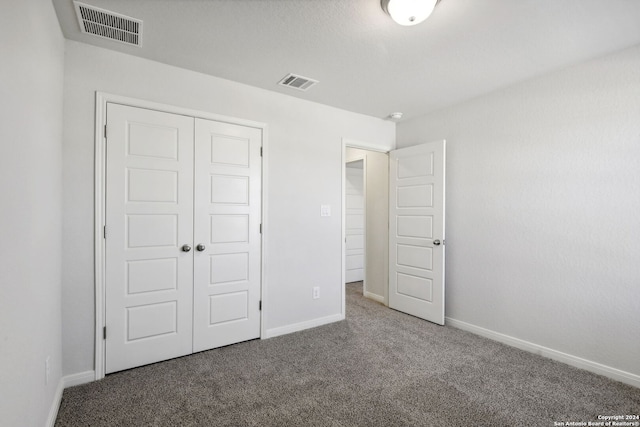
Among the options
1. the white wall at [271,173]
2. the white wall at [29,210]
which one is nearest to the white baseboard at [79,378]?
the white wall at [271,173]

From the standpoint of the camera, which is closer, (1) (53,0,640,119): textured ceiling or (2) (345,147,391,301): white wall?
(1) (53,0,640,119): textured ceiling

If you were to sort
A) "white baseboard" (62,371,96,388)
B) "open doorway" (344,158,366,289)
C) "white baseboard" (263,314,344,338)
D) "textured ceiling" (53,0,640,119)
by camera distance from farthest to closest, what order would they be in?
"open doorway" (344,158,366,289) → "white baseboard" (263,314,344,338) → "white baseboard" (62,371,96,388) → "textured ceiling" (53,0,640,119)

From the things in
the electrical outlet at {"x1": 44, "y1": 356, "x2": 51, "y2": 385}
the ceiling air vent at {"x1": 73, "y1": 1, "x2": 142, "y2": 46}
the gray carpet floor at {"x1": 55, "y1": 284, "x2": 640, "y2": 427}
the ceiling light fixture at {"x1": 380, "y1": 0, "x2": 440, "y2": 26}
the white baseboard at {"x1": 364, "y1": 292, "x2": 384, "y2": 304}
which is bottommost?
the gray carpet floor at {"x1": 55, "y1": 284, "x2": 640, "y2": 427}

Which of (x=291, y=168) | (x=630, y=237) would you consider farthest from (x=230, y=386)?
(x=630, y=237)

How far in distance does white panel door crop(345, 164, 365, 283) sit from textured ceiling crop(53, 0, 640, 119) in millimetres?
2931

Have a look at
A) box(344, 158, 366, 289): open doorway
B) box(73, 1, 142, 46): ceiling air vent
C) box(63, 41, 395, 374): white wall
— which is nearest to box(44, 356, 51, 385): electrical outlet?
box(63, 41, 395, 374): white wall

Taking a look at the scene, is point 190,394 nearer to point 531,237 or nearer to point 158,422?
point 158,422

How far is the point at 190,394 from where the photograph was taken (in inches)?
82.6

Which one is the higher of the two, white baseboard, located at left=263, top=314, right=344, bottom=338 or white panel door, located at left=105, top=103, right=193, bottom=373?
white panel door, located at left=105, top=103, right=193, bottom=373

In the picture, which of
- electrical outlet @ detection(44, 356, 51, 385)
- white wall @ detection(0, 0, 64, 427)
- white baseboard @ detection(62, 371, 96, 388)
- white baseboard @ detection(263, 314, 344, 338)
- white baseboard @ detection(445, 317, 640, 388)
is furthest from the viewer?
white baseboard @ detection(263, 314, 344, 338)

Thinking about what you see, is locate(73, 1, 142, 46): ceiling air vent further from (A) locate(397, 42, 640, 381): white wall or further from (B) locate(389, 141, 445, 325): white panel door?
(A) locate(397, 42, 640, 381): white wall

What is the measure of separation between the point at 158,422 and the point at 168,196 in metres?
1.60

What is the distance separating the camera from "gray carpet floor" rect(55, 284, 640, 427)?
187 centimetres

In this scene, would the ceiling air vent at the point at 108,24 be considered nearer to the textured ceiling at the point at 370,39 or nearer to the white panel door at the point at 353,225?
the textured ceiling at the point at 370,39
